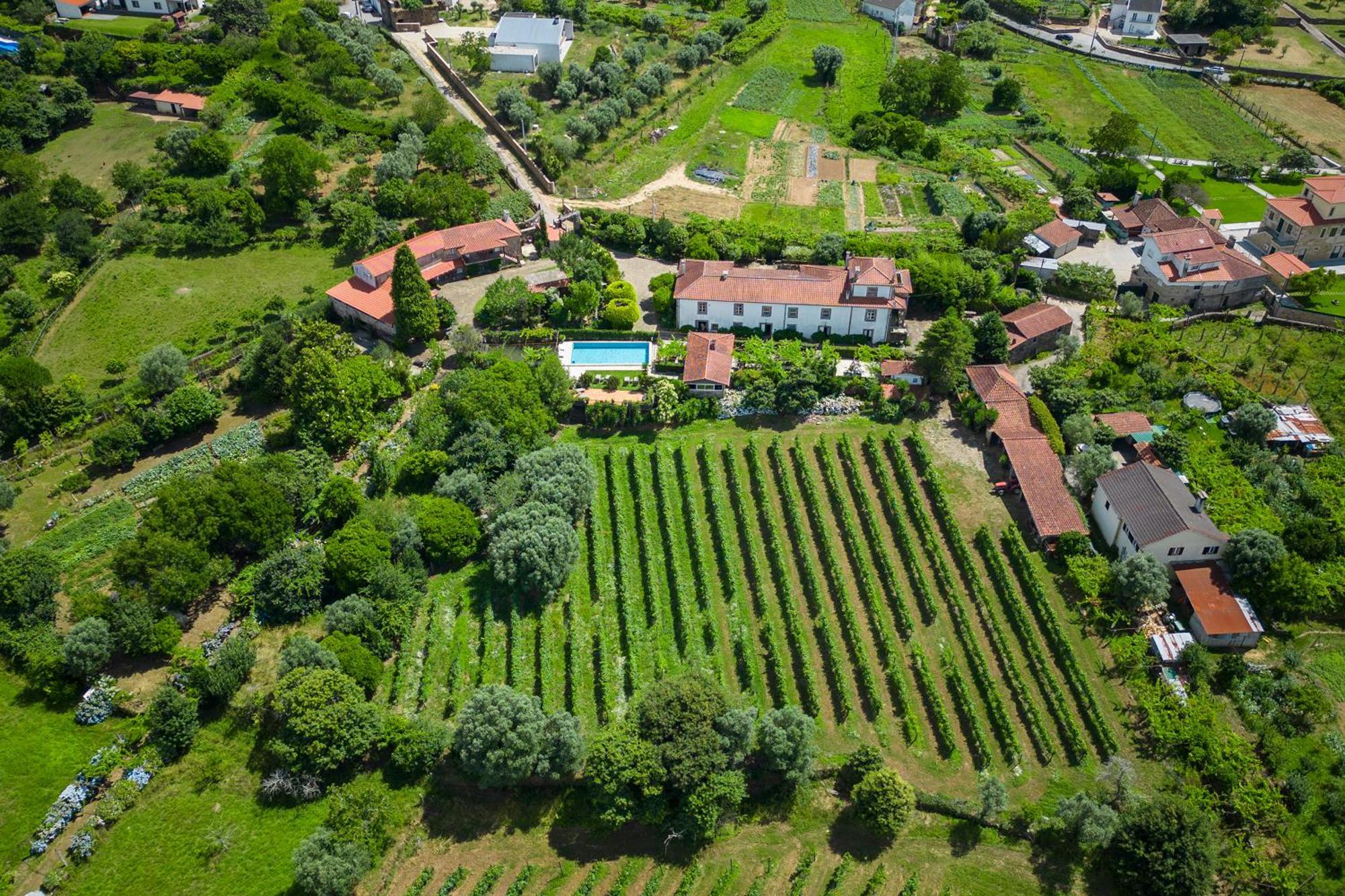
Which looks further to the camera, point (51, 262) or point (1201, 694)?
point (51, 262)

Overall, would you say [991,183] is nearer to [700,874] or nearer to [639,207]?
[639,207]

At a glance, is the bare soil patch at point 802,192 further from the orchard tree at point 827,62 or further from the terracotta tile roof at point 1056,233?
the orchard tree at point 827,62

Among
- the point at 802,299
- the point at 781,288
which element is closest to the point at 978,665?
the point at 802,299

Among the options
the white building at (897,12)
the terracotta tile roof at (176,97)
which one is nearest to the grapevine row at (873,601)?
the terracotta tile roof at (176,97)

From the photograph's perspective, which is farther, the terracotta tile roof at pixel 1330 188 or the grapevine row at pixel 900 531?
the terracotta tile roof at pixel 1330 188

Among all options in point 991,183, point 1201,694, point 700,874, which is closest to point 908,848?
point 700,874

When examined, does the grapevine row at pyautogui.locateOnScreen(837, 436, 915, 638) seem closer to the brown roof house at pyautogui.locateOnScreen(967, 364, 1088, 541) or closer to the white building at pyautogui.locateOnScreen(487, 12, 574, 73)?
the brown roof house at pyautogui.locateOnScreen(967, 364, 1088, 541)

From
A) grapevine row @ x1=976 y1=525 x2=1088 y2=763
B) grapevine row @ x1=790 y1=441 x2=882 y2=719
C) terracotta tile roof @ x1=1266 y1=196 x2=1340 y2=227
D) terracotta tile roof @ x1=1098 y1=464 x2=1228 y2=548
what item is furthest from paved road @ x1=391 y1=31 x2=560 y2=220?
terracotta tile roof @ x1=1266 y1=196 x2=1340 y2=227
